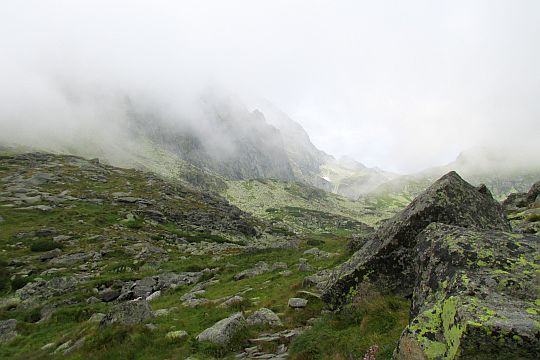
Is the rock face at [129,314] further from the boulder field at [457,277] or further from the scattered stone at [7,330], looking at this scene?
the scattered stone at [7,330]

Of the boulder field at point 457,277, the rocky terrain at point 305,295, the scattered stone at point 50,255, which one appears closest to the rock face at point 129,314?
the rocky terrain at point 305,295

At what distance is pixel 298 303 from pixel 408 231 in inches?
254

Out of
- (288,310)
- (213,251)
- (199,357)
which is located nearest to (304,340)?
(199,357)

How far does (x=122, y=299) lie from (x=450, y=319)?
29.0 meters

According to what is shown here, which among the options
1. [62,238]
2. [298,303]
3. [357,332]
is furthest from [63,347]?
[62,238]

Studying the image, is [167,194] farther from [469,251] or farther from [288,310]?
[469,251]

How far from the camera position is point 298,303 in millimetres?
15672

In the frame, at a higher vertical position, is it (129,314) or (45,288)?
(129,314)

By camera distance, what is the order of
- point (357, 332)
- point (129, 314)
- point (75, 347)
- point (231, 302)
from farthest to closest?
point (231, 302)
point (129, 314)
point (75, 347)
point (357, 332)

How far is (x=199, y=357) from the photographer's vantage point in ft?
38.7

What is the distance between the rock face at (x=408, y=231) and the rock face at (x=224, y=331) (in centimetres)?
360

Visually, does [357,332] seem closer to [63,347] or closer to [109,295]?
[63,347]

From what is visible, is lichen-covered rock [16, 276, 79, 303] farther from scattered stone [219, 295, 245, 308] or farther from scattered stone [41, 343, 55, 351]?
scattered stone [219, 295, 245, 308]

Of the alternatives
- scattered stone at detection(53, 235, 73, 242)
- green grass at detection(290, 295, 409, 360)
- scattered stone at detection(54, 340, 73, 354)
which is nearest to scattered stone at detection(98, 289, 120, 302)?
scattered stone at detection(54, 340, 73, 354)
